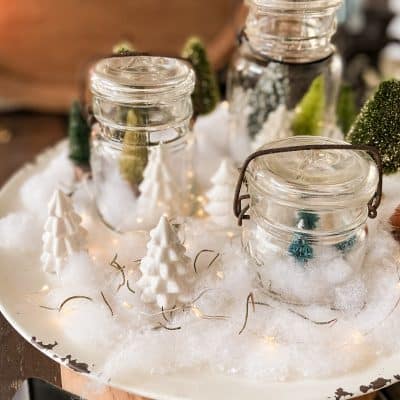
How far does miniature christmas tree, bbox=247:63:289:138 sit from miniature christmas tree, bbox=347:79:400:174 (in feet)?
0.62

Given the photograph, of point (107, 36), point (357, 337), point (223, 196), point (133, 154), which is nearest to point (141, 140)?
point (133, 154)

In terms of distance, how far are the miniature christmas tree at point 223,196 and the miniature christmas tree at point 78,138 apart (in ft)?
0.78

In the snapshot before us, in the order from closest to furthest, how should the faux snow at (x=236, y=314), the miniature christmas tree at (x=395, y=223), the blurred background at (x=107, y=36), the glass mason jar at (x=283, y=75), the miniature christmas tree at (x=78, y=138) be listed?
the faux snow at (x=236, y=314), the miniature christmas tree at (x=395, y=223), the glass mason jar at (x=283, y=75), the miniature christmas tree at (x=78, y=138), the blurred background at (x=107, y=36)

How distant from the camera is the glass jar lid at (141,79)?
0.78 meters

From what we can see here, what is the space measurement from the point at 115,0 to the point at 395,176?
1196 mm

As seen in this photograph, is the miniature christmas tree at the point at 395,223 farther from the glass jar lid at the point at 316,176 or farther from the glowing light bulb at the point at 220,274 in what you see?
the glowing light bulb at the point at 220,274

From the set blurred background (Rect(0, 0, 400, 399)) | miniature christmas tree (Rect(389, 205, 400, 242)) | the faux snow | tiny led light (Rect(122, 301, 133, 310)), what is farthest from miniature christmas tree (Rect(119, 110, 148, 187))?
blurred background (Rect(0, 0, 400, 399))

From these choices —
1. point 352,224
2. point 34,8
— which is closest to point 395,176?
point 352,224

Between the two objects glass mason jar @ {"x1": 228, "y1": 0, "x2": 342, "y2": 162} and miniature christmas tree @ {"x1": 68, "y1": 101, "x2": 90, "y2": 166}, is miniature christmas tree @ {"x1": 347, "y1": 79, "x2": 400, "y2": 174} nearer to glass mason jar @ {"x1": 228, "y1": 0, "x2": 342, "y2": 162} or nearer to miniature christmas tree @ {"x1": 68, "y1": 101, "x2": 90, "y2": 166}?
glass mason jar @ {"x1": 228, "y1": 0, "x2": 342, "y2": 162}

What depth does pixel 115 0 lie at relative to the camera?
1788 millimetres

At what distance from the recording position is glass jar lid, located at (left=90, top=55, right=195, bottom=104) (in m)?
0.78

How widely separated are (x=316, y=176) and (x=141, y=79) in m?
0.25

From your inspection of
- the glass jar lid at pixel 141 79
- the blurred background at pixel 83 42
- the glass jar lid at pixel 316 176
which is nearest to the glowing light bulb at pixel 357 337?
the glass jar lid at pixel 316 176

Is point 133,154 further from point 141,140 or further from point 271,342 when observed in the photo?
point 271,342
